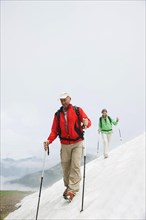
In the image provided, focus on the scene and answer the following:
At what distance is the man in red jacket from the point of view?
1093 cm

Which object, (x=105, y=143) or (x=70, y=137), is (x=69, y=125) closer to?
(x=70, y=137)

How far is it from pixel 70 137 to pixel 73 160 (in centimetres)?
88

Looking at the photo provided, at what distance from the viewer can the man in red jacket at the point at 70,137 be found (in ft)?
35.9

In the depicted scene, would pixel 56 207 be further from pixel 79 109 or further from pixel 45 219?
pixel 79 109

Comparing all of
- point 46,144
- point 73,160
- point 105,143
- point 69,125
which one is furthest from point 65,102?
point 105,143

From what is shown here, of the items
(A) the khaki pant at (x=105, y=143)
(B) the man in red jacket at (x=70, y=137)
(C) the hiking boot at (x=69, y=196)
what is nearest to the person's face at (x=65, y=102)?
(B) the man in red jacket at (x=70, y=137)

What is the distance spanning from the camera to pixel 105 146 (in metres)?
20.6

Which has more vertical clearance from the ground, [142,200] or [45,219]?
[142,200]

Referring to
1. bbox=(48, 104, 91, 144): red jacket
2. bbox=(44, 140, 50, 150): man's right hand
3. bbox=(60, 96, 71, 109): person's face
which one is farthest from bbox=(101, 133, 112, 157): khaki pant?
bbox=(60, 96, 71, 109): person's face

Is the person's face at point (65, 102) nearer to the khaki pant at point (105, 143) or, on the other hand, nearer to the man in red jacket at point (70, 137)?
the man in red jacket at point (70, 137)

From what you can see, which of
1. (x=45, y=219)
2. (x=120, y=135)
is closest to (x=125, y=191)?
(x=45, y=219)

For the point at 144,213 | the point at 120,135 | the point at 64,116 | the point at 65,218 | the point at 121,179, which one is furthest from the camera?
the point at 120,135

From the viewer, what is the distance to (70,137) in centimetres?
1111

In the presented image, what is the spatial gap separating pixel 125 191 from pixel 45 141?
3.69 metres
